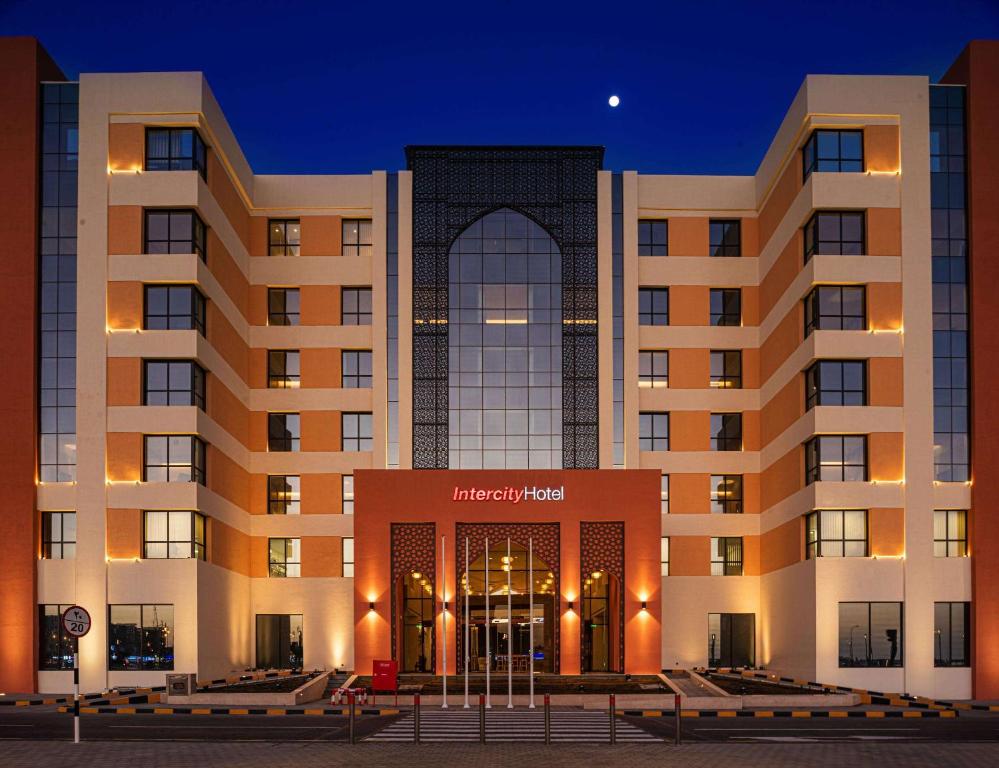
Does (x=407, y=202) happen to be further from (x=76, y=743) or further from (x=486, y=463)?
(x=76, y=743)

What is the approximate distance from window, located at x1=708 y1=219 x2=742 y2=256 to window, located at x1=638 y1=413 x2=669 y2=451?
748cm

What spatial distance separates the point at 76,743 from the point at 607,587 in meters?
26.5

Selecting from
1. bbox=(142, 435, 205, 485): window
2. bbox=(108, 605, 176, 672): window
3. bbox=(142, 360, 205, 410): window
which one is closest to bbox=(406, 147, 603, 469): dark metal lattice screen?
bbox=(142, 435, 205, 485): window

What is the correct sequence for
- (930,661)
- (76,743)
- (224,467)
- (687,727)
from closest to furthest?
(76,743), (687,727), (930,661), (224,467)

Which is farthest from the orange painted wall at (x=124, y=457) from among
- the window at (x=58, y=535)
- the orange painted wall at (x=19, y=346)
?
the orange painted wall at (x=19, y=346)

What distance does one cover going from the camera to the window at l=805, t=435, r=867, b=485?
4322cm

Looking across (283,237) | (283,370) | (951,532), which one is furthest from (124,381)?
(951,532)

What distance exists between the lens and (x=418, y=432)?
5166 centimetres

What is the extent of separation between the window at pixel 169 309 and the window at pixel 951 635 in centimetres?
2770

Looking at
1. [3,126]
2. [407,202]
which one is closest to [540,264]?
[407,202]

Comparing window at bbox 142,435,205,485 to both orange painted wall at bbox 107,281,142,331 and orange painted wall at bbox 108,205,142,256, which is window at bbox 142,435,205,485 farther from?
orange painted wall at bbox 108,205,142,256

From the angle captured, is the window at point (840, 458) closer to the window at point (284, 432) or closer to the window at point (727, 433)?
the window at point (727, 433)

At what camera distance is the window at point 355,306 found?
52938 mm

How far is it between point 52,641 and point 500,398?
65.0 ft
